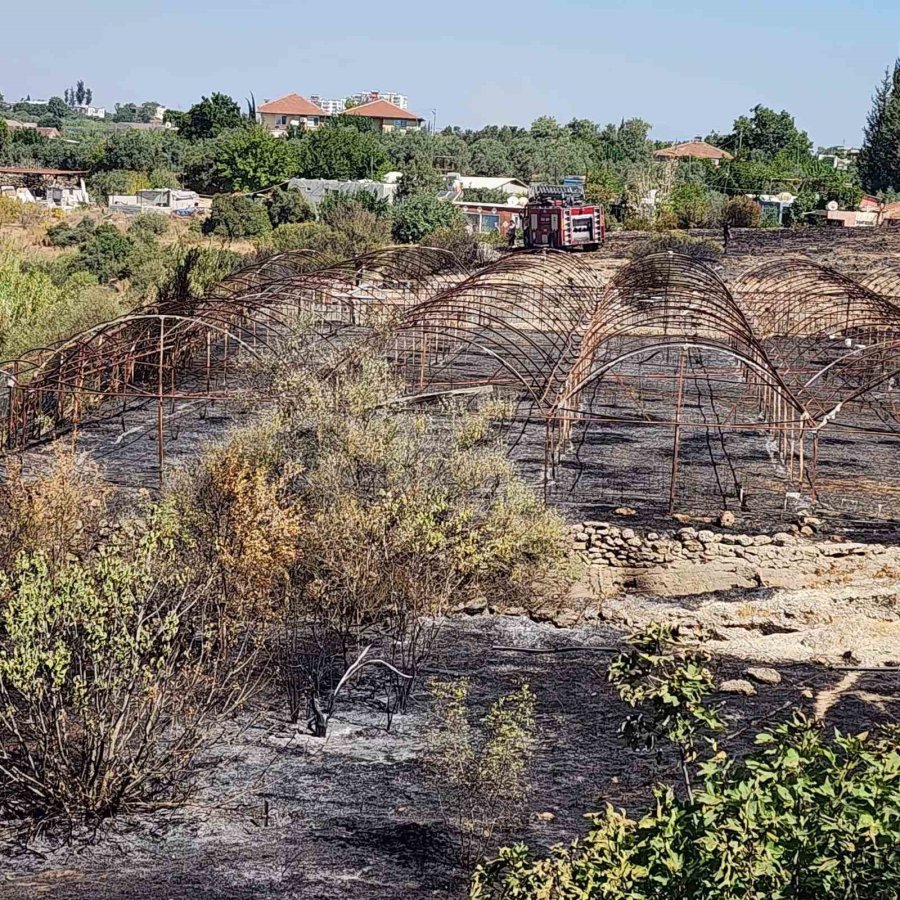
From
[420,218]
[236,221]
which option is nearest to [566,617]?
[420,218]

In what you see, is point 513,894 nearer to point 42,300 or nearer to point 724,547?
point 724,547

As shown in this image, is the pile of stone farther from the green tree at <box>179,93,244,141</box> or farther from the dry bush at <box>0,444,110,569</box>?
the green tree at <box>179,93,244,141</box>

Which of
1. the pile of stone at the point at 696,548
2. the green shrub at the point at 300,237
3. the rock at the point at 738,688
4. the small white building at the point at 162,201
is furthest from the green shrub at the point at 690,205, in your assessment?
the rock at the point at 738,688

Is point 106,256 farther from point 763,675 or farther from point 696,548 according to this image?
point 763,675

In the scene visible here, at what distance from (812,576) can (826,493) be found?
10.7ft

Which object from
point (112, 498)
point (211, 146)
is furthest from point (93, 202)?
point (112, 498)

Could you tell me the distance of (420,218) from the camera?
155ft

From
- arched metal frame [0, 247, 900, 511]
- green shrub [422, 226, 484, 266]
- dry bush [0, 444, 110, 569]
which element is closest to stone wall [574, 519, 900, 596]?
arched metal frame [0, 247, 900, 511]

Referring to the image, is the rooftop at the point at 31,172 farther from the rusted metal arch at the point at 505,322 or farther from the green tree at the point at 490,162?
the rusted metal arch at the point at 505,322

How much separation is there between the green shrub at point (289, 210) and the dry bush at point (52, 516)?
3948cm

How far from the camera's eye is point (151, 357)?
23438 mm

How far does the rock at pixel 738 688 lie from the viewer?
10.2 meters

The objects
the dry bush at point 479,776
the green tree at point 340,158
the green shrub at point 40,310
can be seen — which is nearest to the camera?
the dry bush at point 479,776

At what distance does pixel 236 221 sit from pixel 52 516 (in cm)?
3835
